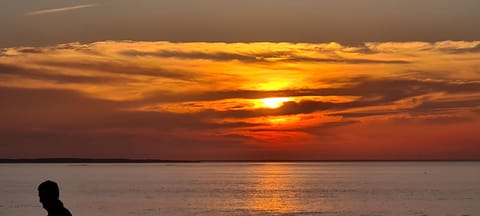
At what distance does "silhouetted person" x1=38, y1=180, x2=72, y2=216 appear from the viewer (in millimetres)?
7922

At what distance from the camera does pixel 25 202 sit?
78.9 metres

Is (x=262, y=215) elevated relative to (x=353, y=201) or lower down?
lower down

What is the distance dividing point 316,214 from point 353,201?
1793 centimetres

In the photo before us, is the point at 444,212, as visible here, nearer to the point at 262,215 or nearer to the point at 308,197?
the point at 262,215

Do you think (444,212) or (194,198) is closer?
(444,212)

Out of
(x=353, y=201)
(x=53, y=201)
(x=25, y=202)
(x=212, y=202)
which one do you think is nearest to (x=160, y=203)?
(x=212, y=202)

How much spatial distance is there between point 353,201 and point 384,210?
1254cm

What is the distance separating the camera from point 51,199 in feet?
26.3

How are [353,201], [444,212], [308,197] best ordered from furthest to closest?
1. [308,197]
2. [353,201]
3. [444,212]

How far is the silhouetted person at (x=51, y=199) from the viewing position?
7.92 m

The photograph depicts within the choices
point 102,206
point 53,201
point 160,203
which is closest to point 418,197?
point 160,203


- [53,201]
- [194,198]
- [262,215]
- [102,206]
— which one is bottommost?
[53,201]

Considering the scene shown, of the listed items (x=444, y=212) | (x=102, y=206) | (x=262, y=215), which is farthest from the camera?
(x=102, y=206)

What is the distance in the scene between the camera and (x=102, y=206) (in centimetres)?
7456
